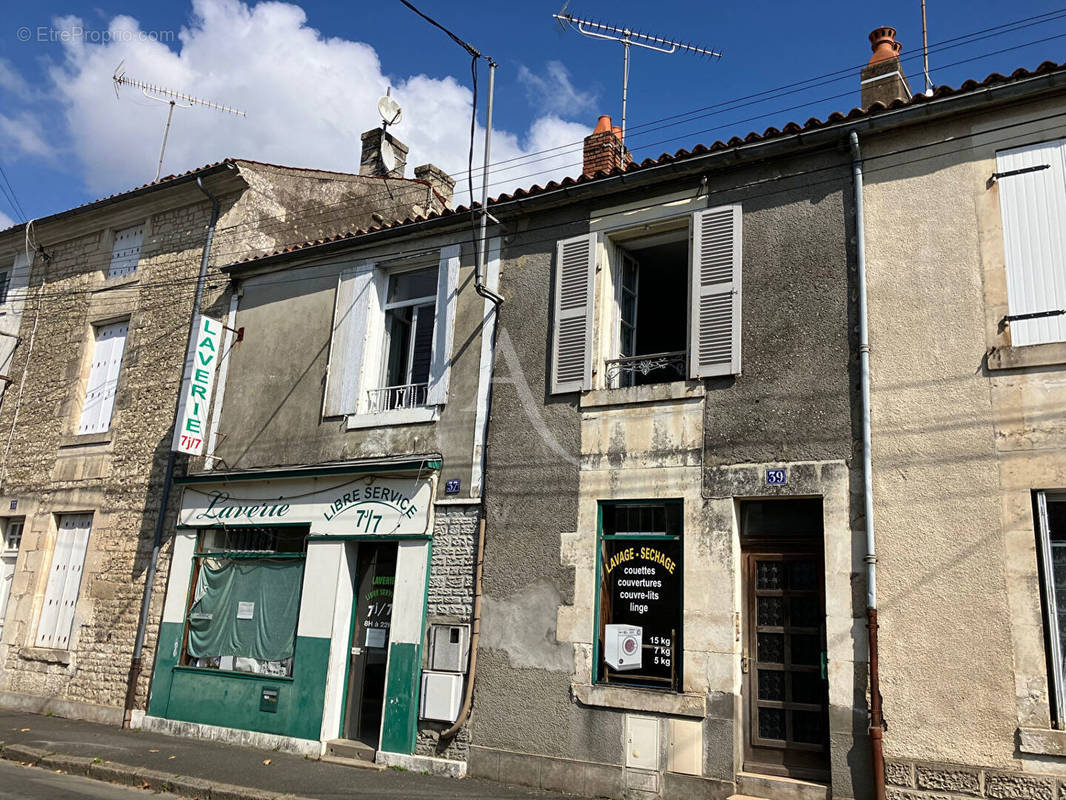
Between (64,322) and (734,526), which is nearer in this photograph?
(734,526)

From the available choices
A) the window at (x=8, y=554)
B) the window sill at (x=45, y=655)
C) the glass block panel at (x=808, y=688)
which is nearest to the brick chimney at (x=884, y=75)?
the glass block panel at (x=808, y=688)

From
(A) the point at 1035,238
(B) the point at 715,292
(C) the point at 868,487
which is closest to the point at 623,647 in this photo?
(C) the point at 868,487

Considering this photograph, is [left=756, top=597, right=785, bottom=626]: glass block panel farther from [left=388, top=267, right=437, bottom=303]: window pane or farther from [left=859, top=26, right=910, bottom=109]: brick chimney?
[left=388, top=267, right=437, bottom=303]: window pane

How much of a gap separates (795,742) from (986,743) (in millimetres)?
1465

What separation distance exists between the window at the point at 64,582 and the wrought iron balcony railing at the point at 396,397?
537cm

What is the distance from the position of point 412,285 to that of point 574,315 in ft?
9.14

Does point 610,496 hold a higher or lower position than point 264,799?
higher

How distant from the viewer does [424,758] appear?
28.5ft

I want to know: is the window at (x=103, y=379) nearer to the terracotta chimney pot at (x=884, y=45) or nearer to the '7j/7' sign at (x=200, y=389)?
the '7j/7' sign at (x=200, y=389)

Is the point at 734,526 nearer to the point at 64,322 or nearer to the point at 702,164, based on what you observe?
the point at 702,164

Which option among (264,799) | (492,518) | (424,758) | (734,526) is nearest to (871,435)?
(734,526)

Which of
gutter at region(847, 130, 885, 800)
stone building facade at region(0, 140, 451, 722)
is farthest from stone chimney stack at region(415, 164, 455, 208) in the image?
gutter at region(847, 130, 885, 800)

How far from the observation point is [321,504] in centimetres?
1027

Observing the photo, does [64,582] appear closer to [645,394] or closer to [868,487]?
[645,394]
